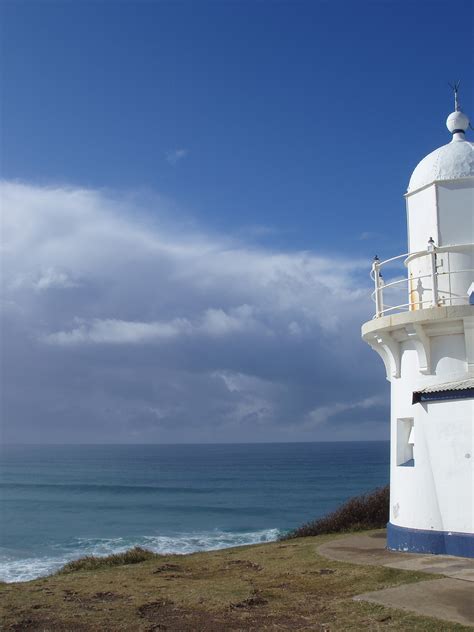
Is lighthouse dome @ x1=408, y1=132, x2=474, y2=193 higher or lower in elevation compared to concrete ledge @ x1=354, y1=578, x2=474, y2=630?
higher

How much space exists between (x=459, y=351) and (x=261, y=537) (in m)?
24.9

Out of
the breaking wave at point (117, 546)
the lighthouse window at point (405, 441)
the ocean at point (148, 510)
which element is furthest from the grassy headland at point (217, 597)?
the ocean at point (148, 510)

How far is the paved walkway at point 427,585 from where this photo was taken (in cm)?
863

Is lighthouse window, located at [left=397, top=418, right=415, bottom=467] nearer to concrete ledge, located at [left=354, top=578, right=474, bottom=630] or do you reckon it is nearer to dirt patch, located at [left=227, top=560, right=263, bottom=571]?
dirt patch, located at [left=227, top=560, right=263, bottom=571]

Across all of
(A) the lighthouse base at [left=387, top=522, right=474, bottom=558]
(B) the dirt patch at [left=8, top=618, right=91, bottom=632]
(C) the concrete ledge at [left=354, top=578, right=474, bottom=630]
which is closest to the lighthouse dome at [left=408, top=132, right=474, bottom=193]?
(A) the lighthouse base at [left=387, top=522, right=474, bottom=558]

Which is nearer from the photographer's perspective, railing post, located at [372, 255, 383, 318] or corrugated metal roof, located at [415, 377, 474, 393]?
corrugated metal roof, located at [415, 377, 474, 393]

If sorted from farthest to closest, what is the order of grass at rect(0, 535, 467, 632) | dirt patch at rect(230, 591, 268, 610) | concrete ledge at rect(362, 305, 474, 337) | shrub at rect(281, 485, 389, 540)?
shrub at rect(281, 485, 389, 540) < concrete ledge at rect(362, 305, 474, 337) < dirt patch at rect(230, 591, 268, 610) < grass at rect(0, 535, 467, 632)

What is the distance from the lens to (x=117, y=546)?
33.8 meters

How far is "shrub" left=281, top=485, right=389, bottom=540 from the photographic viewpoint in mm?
19391

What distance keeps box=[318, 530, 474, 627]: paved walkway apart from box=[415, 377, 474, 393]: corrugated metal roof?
2.95 meters

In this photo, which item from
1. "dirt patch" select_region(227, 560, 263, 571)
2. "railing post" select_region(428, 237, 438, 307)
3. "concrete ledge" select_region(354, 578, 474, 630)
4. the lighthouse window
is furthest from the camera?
the lighthouse window

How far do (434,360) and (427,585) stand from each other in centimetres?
453

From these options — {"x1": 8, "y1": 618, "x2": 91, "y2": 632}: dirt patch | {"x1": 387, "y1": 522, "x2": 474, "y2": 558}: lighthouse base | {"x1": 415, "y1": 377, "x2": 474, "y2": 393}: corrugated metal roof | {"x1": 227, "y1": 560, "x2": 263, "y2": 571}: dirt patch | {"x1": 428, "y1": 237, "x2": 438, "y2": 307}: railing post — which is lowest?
{"x1": 8, "y1": 618, "x2": 91, "y2": 632}: dirt patch

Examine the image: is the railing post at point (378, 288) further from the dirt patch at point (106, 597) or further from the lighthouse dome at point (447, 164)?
the dirt patch at point (106, 597)
